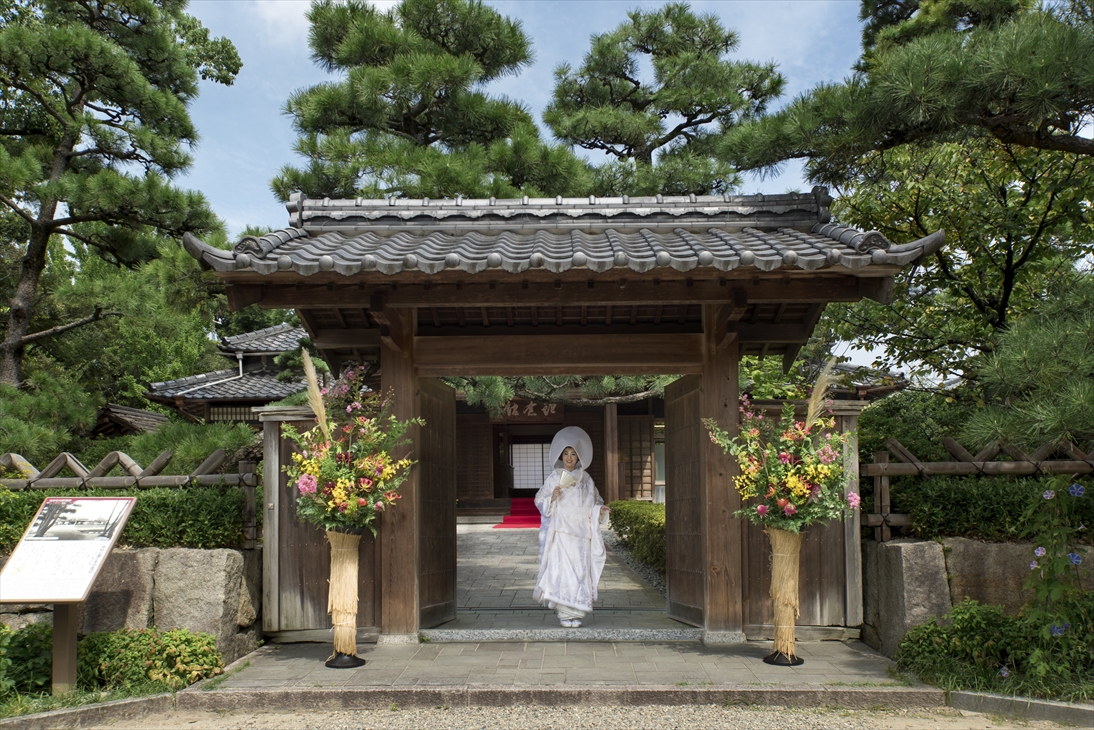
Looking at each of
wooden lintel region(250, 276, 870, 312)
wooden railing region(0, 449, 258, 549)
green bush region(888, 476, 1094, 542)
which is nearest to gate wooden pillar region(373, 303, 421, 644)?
wooden lintel region(250, 276, 870, 312)

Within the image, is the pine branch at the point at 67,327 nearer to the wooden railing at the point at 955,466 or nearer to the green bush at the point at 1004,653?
the wooden railing at the point at 955,466

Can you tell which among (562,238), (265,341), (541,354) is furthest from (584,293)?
→ (265,341)

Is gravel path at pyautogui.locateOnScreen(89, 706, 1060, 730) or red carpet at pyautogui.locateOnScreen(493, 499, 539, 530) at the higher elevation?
gravel path at pyautogui.locateOnScreen(89, 706, 1060, 730)

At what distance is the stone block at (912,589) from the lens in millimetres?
5758

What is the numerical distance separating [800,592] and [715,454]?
135cm

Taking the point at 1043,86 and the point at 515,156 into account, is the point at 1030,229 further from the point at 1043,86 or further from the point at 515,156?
the point at 515,156

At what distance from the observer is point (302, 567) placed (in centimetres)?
666

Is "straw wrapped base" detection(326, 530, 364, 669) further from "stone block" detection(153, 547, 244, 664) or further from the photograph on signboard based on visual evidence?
the photograph on signboard

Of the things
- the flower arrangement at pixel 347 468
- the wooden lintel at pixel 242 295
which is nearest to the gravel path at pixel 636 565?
the flower arrangement at pixel 347 468

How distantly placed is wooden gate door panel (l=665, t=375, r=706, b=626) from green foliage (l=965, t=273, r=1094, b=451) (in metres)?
2.35

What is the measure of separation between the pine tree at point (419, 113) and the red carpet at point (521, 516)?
10224 millimetres

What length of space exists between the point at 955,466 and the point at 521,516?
50.7 feet

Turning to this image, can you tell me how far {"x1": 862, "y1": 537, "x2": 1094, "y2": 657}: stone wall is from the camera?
577 cm

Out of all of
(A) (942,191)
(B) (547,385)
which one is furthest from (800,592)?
(B) (547,385)
